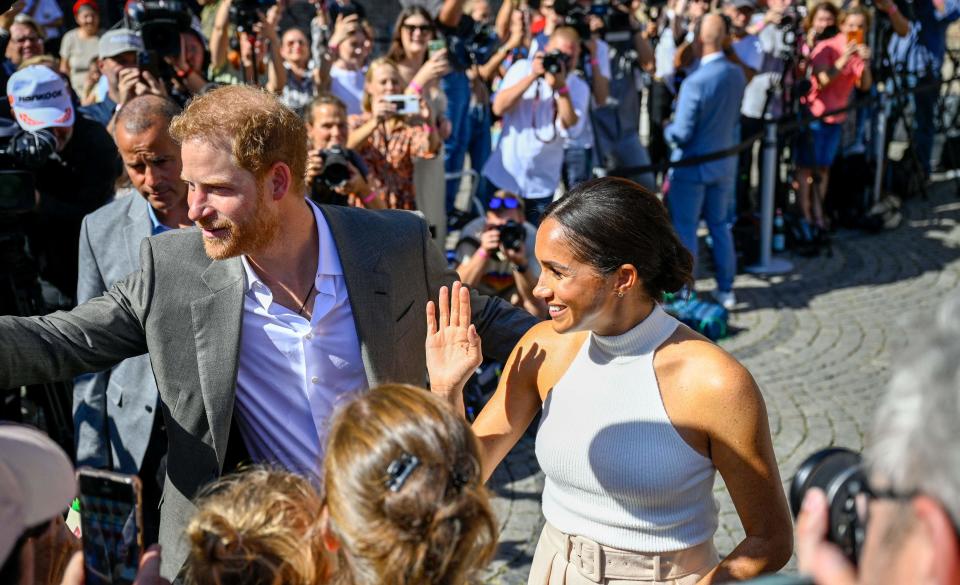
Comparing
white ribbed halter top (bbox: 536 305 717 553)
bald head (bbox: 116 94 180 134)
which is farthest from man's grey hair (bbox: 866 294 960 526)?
bald head (bbox: 116 94 180 134)

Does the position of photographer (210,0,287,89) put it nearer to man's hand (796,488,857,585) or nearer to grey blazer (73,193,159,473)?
grey blazer (73,193,159,473)

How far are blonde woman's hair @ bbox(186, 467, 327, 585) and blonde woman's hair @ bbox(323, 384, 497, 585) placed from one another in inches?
2.3

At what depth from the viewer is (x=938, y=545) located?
1.05m

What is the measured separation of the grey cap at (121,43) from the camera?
5324 mm

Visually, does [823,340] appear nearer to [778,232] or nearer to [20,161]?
[778,232]

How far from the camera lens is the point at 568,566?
252 cm

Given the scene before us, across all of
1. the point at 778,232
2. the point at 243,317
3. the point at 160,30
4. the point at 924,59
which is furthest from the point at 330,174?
the point at 924,59

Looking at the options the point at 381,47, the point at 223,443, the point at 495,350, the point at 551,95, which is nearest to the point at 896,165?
the point at 551,95

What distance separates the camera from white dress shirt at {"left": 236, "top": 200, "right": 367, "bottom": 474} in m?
2.74

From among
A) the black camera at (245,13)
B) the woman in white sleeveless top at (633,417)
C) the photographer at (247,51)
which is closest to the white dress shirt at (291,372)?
the woman in white sleeveless top at (633,417)

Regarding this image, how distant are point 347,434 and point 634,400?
35.3 inches

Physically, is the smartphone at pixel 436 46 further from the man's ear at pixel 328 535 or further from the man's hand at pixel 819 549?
the man's hand at pixel 819 549

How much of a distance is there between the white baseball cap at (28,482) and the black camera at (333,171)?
10.9 ft

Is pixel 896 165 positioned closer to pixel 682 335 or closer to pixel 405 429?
pixel 682 335
